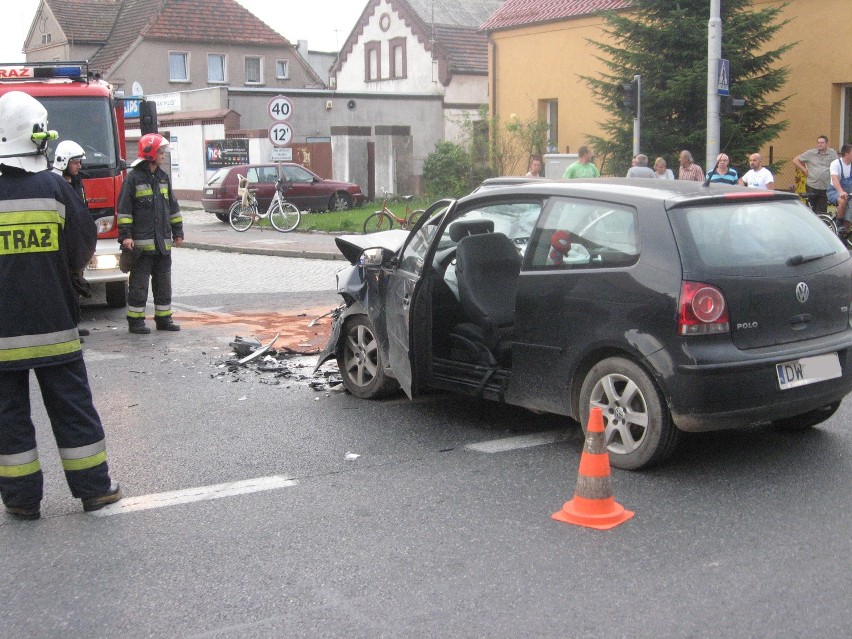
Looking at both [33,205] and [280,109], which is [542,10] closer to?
[280,109]

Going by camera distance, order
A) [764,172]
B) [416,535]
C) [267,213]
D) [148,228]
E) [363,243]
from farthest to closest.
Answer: [267,213] → [764,172] → [148,228] → [363,243] → [416,535]

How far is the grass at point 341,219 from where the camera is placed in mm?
24562

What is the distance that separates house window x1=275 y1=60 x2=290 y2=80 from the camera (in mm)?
54319

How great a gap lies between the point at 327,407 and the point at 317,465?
1524 millimetres

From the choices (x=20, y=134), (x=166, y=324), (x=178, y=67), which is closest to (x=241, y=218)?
(x=166, y=324)

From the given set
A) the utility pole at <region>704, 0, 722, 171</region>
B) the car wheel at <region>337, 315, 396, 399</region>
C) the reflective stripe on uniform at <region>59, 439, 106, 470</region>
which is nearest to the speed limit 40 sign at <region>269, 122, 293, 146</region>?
the utility pole at <region>704, 0, 722, 171</region>

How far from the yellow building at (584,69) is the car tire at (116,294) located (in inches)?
546

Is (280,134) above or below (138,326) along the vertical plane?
above

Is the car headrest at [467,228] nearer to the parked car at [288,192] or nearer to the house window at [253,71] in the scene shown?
the parked car at [288,192]

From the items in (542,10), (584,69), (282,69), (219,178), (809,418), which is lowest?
(809,418)

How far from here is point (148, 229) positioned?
11.2 m

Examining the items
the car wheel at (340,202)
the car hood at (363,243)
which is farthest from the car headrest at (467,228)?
the car wheel at (340,202)

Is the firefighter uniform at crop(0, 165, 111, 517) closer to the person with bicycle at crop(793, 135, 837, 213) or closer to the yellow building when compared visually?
the person with bicycle at crop(793, 135, 837, 213)

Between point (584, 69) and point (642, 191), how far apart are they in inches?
958
